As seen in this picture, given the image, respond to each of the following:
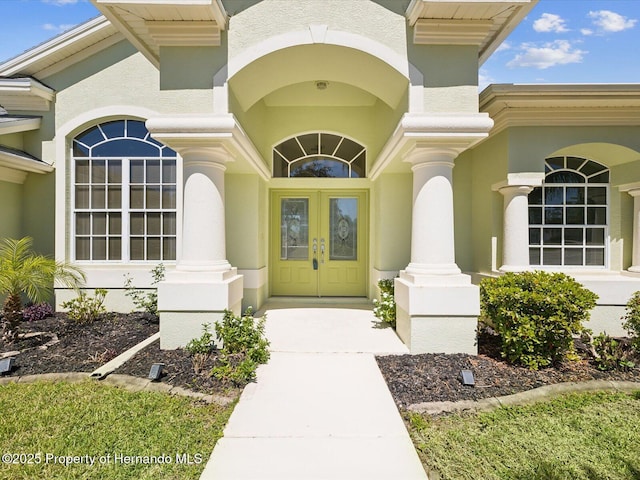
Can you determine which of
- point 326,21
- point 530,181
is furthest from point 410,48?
point 530,181

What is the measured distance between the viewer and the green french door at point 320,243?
340 inches

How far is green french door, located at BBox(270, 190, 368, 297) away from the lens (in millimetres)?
8625

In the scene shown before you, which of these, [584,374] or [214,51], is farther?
[214,51]

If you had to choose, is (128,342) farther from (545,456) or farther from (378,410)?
(545,456)

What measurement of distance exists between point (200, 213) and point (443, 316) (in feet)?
12.5

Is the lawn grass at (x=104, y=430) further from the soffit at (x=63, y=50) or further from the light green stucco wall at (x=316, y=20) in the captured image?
the soffit at (x=63, y=50)

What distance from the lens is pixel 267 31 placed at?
4.94 m

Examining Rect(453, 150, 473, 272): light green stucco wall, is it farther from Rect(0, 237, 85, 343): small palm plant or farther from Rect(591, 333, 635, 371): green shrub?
Rect(0, 237, 85, 343): small palm plant

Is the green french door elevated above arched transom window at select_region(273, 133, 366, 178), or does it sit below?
below

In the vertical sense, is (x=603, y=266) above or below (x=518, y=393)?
above

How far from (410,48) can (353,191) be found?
157 inches

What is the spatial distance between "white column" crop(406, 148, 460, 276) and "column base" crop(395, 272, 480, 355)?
24cm

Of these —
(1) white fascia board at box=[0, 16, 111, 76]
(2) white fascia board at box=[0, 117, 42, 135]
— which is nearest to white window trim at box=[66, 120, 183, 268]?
(2) white fascia board at box=[0, 117, 42, 135]

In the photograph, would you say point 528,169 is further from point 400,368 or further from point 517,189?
point 400,368
